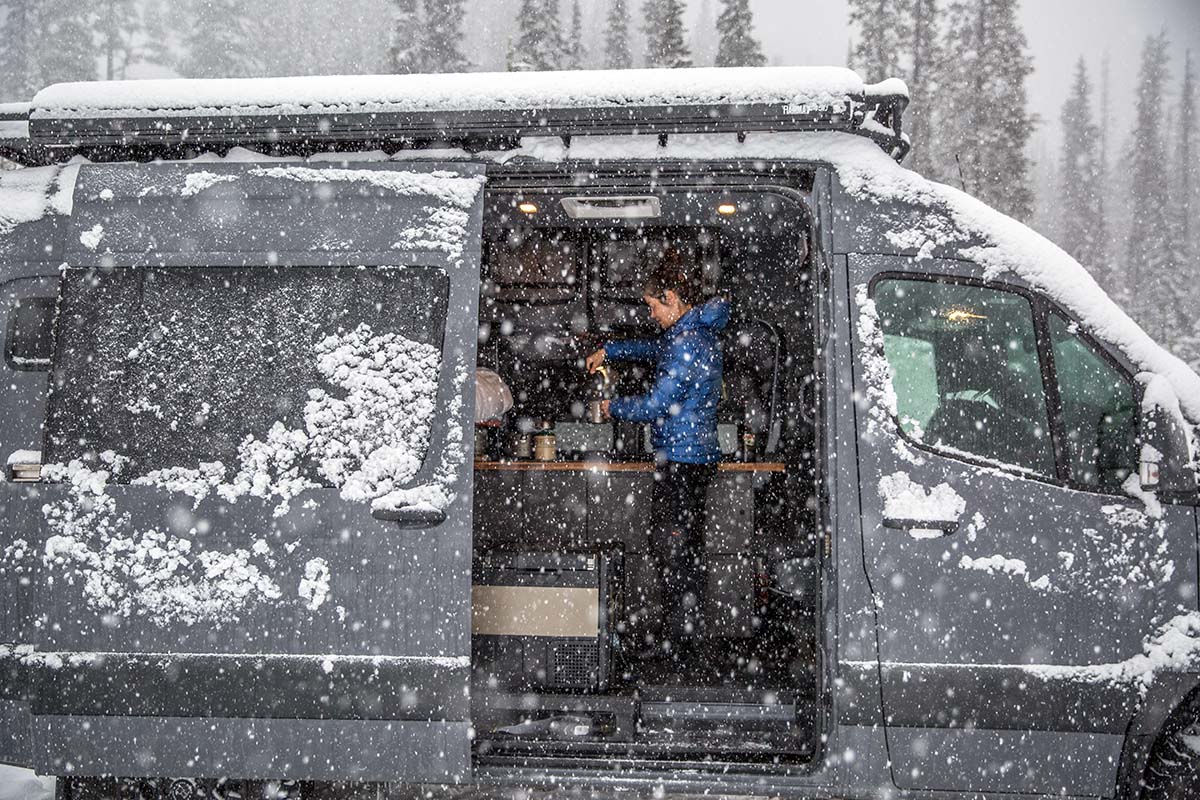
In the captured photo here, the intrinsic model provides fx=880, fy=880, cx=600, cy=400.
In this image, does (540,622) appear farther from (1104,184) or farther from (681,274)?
(1104,184)

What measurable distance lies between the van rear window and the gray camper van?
0.01 m

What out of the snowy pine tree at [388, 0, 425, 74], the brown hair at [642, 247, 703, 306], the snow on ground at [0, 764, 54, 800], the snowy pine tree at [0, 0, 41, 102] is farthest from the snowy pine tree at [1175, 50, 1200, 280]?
the snowy pine tree at [0, 0, 41, 102]

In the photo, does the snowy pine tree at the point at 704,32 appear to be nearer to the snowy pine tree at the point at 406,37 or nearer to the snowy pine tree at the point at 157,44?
the snowy pine tree at the point at 157,44

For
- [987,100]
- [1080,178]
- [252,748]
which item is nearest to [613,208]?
[252,748]

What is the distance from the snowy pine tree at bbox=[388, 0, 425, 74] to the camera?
92.1 ft

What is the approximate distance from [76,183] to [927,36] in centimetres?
3161

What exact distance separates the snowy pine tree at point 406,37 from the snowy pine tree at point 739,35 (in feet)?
31.4

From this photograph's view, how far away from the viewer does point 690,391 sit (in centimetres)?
500

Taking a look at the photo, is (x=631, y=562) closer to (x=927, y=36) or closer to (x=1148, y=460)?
(x=1148, y=460)

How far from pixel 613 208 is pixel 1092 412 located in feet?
10.3

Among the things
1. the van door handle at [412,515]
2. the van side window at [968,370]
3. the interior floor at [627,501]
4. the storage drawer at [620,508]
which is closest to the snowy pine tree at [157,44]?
the interior floor at [627,501]

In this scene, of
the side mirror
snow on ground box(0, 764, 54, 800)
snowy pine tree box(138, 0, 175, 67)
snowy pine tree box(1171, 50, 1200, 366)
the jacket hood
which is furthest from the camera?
snowy pine tree box(138, 0, 175, 67)

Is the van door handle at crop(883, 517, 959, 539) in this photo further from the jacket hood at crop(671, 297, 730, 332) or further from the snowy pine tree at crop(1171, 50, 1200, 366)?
the snowy pine tree at crop(1171, 50, 1200, 366)

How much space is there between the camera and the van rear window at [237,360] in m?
3.28
